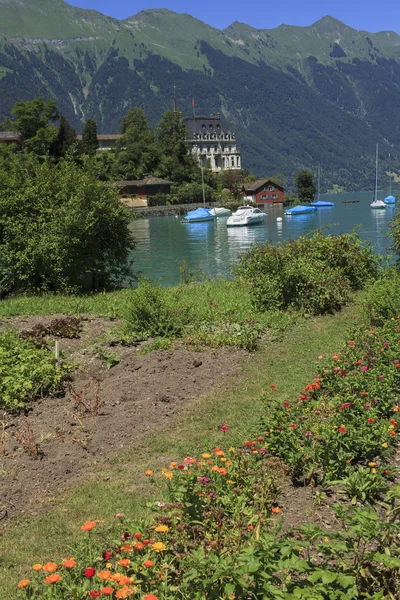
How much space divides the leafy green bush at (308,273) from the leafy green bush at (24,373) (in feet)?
17.5

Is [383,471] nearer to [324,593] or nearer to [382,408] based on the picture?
[382,408]

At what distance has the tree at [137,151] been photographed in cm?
12625

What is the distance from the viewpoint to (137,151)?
13175 centimetres

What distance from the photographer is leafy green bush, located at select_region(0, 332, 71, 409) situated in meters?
6.98

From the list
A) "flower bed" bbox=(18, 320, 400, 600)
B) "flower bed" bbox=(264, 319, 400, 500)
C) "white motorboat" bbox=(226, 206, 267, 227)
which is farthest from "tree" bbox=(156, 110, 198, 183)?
"flower bed" bbox=(18, 320, 400, 600)

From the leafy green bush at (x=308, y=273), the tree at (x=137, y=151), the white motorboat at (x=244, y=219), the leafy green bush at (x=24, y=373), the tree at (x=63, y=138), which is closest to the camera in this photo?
the leafy green bush at (x=24, y=373)

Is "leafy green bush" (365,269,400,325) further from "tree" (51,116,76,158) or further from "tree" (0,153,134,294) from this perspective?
"tree" (51,116,76,158)

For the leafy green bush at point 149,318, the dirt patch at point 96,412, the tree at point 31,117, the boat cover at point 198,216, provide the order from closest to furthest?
the dirt patch at point 96,412
the leafy green bush at point 149,318
the boat cover at point 198,216
the tree at point 31,117

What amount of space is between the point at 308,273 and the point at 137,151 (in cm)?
12378

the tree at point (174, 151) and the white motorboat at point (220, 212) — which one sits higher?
the tree at point (174, 151)

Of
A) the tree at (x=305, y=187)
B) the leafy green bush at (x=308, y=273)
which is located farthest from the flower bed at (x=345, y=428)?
the tree at (x=305, y=187)

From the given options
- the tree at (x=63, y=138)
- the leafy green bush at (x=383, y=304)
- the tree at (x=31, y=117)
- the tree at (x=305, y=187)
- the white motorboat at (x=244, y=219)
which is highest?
the tree at (x=31, y=117)

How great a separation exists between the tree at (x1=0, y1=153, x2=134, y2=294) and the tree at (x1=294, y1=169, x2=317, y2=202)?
119 m

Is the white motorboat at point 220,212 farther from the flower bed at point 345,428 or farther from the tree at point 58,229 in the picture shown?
the flower bed at point 345,428
